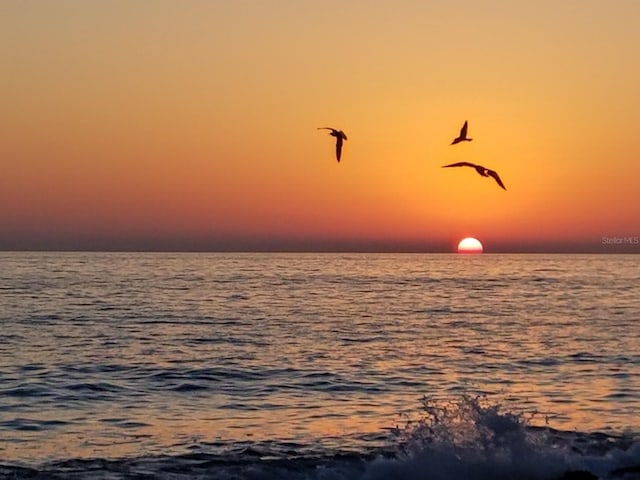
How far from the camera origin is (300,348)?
30.5 m

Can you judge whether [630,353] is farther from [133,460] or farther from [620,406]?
[133,460]

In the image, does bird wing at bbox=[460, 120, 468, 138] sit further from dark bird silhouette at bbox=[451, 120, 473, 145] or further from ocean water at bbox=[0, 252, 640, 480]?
ocean water at bbox=[0, 252, 640, 480]

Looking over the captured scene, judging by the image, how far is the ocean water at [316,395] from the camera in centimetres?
1521

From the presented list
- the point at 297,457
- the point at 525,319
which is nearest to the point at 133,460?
the point at 297,457

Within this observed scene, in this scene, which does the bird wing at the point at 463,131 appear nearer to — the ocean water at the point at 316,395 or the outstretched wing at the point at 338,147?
the outstretched wing at the point at 338,147

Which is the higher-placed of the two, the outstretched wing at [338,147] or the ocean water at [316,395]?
the outstretched wing at [338,147]

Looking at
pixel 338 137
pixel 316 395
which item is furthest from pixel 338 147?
pixel 316 395

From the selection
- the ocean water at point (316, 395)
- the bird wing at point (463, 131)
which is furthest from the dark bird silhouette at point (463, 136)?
the ocean water at point (316, 395)

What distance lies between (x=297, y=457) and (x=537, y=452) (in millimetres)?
3891

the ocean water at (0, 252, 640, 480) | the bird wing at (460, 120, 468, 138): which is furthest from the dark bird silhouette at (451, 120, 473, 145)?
the ocean water at (0, 252, 640, 480)

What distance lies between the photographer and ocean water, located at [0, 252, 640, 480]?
49.9 ft

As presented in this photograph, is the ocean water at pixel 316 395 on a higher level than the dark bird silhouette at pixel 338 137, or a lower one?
lower

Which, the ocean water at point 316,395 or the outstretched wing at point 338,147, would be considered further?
the outstretched wing at point 338,147

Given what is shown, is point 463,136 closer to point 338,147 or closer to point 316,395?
point 338,147
